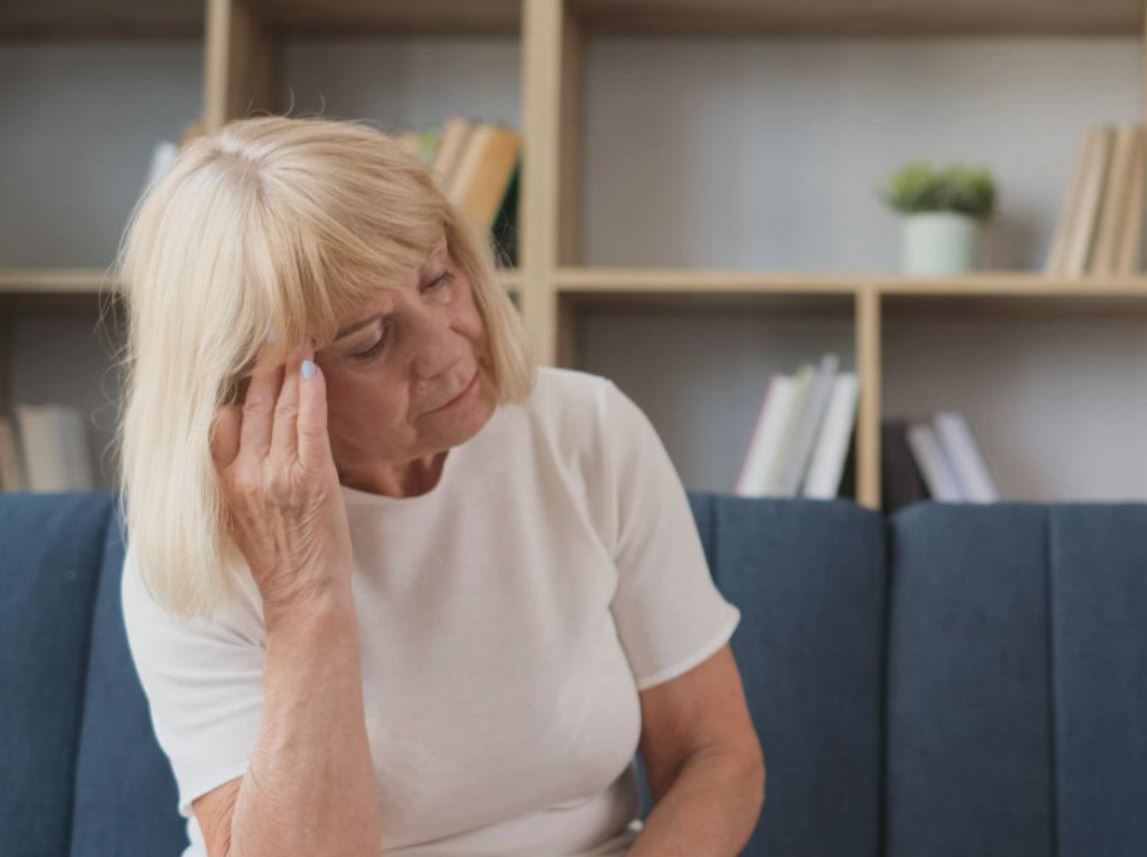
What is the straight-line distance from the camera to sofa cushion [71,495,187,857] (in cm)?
145

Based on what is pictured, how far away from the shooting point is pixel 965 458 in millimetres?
2492

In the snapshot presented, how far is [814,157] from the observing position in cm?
270

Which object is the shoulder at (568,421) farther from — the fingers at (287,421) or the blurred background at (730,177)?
the blurred background at (730,177)

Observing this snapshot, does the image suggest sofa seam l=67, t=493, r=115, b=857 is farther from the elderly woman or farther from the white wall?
the white wall

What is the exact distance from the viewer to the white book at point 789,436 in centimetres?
243

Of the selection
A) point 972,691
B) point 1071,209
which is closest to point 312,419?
point 972,691

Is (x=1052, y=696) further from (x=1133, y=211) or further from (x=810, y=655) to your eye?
(x=1133, y=211)

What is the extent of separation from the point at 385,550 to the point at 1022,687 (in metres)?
0.64

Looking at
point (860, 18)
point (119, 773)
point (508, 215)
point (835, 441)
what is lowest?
point (119, 773)

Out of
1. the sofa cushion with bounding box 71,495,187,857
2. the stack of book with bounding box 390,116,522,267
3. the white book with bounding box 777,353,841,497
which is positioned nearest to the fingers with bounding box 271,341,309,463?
the sofa cushion with bounding box 71,495,187,857

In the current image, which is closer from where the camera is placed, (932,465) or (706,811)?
(706,811)

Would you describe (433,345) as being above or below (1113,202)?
below

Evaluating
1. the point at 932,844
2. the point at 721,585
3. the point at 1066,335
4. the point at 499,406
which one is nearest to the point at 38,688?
the point at 499,406

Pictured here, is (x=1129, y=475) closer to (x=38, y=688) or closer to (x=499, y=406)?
(x=499, y=406)
